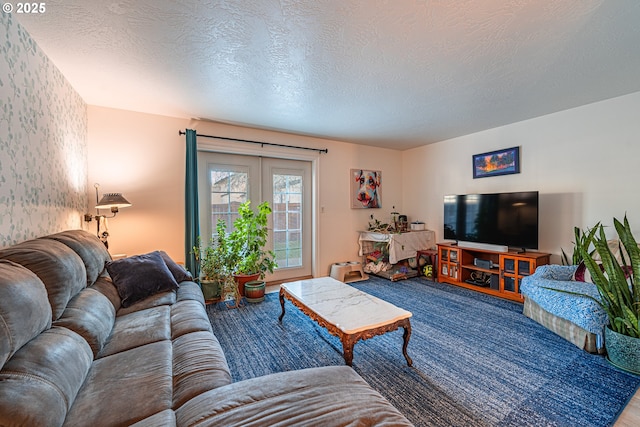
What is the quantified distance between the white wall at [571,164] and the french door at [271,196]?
2590 mm

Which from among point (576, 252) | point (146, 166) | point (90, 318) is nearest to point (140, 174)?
point (146, 166)

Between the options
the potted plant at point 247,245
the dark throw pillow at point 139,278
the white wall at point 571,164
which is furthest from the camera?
the potted plant at point 247,245

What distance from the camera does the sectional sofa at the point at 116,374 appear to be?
0.88m

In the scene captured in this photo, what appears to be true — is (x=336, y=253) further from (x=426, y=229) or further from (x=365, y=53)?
(x=365, y=53)

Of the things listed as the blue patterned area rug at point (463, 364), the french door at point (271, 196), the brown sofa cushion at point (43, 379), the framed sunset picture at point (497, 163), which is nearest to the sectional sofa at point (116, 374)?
the brown sofa cushion at point (43, 379)

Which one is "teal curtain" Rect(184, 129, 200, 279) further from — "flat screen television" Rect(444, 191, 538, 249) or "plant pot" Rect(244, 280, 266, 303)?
"flat screen television" Rect(444, 191, 538, 249)

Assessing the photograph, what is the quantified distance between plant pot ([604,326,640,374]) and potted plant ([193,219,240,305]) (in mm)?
3348

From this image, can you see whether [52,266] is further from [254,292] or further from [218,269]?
[254,292]

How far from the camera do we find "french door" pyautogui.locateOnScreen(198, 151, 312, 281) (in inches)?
141

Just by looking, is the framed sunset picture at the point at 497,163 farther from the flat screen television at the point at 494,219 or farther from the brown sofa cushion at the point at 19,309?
the brown sofa cushion at the point at 19,309

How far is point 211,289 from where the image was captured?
319cm

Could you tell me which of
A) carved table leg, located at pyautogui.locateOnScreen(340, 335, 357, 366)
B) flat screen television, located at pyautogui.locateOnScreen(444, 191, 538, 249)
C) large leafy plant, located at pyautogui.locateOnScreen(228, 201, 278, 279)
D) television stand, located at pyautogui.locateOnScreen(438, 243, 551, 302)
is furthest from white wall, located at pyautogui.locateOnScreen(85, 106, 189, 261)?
flat screen television, located at pyautogui.locateOnScreen(444, 191, 538, 249)

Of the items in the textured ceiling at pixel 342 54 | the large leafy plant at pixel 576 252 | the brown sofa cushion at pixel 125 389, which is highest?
the textured ceiling at pixel 342 54

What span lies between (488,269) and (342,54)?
3.27 m
